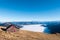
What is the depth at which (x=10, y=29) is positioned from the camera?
168 ft

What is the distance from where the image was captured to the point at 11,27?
51.7 m

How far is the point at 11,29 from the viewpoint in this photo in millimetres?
51406

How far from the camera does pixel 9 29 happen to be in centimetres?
5112

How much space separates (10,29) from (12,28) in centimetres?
113

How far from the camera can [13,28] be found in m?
52.0

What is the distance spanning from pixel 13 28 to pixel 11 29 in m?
1.11

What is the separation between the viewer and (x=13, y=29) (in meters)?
51.8

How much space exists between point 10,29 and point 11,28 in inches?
26.0

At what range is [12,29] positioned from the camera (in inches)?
2034

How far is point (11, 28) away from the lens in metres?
51.4

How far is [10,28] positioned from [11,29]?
762 millimetres

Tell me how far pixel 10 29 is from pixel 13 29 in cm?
143

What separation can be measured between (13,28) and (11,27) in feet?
3.47

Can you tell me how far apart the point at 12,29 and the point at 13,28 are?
2.30 ft
